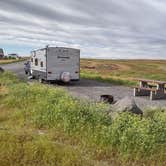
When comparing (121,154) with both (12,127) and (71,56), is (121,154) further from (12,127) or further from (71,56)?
(71,56)

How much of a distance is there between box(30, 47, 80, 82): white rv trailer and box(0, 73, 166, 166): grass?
15227 mm

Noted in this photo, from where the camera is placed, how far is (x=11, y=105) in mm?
12133

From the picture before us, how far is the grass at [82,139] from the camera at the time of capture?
6.39 meters

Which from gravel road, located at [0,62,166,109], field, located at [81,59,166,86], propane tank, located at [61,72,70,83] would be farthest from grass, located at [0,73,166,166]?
field, located at [81,59,166,86]

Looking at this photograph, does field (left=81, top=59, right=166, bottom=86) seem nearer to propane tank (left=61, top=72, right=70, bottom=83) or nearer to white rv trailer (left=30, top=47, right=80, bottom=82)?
white rv trailer (left=30, top=47, right=80, bottom=82)

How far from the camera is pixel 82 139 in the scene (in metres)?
7.59

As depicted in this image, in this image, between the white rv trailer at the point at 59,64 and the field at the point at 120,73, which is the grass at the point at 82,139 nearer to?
the white rv trailer at the point at 59,64

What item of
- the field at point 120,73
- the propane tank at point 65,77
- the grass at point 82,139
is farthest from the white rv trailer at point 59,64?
the grass at point 82,139

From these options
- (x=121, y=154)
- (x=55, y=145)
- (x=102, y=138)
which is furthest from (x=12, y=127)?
(x=121, y=154)

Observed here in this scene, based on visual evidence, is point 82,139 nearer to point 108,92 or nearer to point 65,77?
point 108,92

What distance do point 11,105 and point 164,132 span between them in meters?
6.71

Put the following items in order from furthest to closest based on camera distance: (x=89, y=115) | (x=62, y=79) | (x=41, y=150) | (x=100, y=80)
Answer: (x=100, y=80) → (x=62, y=79) → (x=89, y=115) → (x=41, y=150)

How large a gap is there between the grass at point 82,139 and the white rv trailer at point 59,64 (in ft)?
50.0

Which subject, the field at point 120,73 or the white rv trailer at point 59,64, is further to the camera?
the field at point 120,73
